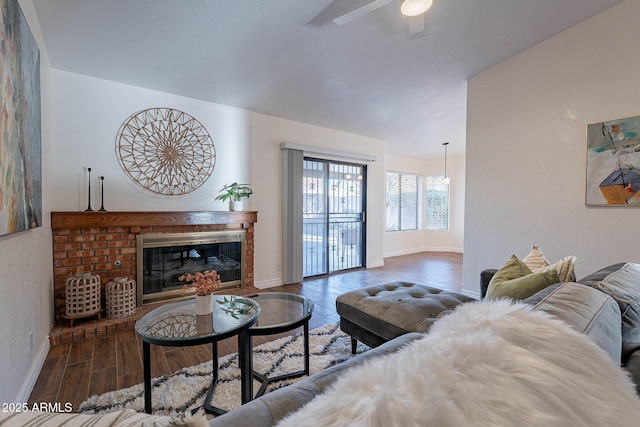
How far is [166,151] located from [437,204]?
22.2 feet

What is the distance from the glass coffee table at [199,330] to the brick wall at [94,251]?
1571mm

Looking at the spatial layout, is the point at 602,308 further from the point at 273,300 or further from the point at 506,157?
the point at 506,157

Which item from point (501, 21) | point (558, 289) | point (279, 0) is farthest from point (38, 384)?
point (501, 21)

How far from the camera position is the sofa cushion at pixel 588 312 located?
0.79 meters

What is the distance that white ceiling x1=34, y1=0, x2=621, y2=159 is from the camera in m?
2.11

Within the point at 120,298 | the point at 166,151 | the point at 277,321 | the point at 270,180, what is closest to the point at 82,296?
the point at 120,298

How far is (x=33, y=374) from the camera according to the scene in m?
1.82

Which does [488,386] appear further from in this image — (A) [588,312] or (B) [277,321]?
(B) [277,321]

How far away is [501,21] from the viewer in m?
2.44

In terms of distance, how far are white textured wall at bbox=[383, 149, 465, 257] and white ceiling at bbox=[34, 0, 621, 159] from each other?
372 cm

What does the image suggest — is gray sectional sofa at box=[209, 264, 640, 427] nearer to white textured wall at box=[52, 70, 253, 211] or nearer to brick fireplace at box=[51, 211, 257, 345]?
brick fireplace at box=[51, 211, 257, 345]

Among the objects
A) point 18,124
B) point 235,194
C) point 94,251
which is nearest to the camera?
point 18,124

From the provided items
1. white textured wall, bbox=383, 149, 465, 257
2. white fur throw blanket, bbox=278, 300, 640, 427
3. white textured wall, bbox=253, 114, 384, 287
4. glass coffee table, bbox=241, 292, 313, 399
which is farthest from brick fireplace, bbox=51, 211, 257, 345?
white textured wall, bbox=383, 149, 465, 257

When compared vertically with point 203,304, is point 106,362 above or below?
below
